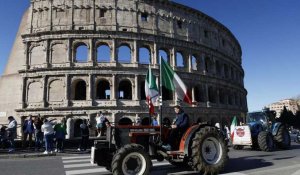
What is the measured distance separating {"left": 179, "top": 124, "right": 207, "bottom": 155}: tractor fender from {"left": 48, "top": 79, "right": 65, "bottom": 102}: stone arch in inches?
891

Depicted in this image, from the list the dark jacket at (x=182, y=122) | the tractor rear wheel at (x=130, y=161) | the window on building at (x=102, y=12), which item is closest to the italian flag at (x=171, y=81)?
the dark jacket at (x=182, y=122)

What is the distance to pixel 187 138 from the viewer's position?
709 centimetres

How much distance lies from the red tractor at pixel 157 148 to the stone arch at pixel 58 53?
23158 millimetres

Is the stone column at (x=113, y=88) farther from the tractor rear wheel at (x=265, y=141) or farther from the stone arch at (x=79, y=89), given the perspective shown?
the tractor rear wheel at (x=265, y=141)

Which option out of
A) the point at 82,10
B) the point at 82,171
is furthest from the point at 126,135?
the point at 82,10

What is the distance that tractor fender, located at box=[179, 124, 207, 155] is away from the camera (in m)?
6.96

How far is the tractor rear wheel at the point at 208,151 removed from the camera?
6.83 meters

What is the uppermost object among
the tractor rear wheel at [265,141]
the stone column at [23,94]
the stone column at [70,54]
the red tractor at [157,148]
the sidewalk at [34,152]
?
the stone column at [70,54]

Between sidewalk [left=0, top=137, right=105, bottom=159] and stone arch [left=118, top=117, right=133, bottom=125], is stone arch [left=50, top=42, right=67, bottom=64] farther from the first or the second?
sidewalk [left=0, top=137, right=105, bottom=159]

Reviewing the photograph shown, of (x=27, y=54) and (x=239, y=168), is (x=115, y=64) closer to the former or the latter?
(x=27, y=54)

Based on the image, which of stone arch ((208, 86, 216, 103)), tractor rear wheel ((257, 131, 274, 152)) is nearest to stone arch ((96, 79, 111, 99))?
stone arch ((208, 86, 216, 103))

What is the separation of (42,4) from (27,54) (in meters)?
5.65

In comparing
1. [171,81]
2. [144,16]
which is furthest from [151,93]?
[144,16]

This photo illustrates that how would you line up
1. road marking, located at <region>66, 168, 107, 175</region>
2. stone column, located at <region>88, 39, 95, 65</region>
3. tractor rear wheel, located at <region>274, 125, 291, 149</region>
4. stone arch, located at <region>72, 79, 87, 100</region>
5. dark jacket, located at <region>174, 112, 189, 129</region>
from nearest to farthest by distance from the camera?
dark jacket, located at <region>174, 112, 189, 129</region> < road marking, located at <region>66, 168, 107, 175</region> < tractor rear wheel, located at <region>274, 125, 291, 149</region> < stone column, located at <region>88, 39, 95, 65</region> < stone arch, located at <region>72, 79, 87, 100</region>
